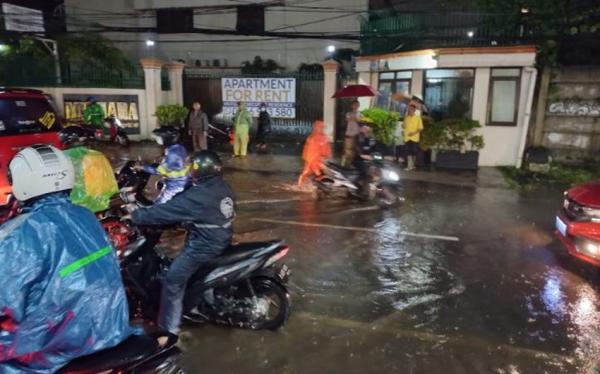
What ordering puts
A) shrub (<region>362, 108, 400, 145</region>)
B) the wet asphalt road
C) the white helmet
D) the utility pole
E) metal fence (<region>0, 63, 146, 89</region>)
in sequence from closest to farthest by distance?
the white helmet → the wet asphalt road → shrub (<region>362, 108, 400, 145</region>) → metal fence (<region>0, 63, 146, 89</region>) → the utility pole

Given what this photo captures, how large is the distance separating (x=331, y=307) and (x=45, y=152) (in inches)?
135

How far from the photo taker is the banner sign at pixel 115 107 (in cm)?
1769

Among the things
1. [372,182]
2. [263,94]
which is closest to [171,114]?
[263,94]

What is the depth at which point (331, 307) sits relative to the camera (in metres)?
4.94

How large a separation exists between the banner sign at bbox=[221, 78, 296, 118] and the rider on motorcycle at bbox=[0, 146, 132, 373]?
1660 centimetres

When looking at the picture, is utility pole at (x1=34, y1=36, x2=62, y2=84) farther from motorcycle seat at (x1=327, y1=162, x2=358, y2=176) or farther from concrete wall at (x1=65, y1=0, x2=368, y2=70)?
motorcycle seat at (x1=327, y1=162, x2=358, y2=176)

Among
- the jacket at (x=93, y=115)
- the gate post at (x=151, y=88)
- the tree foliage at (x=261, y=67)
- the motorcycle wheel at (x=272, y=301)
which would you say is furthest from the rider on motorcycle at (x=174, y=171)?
the tree foliage at (x=261, y=67)

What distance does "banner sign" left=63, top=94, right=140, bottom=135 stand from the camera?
17.7m

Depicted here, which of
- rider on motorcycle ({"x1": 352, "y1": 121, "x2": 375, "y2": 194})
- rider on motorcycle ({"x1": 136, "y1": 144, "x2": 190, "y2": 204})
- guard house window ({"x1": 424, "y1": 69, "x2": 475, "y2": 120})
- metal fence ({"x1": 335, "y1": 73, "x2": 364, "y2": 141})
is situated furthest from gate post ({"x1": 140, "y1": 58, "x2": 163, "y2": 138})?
rider on motorcycle ({"x1": 136, "y1": 144, "x2": 190, "y2": 204})

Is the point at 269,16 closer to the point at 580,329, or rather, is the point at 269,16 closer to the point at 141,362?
the point at 580,329

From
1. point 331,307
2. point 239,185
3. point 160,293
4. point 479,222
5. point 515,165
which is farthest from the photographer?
point 515,165

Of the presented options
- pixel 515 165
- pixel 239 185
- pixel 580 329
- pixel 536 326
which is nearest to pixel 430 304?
pixel 536 326

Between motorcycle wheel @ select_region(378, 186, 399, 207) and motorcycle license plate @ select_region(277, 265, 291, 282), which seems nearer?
motorcycle license plate @ select_region(277, 265, 291, 282)

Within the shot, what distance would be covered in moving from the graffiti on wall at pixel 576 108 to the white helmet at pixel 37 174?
13.7 meters
